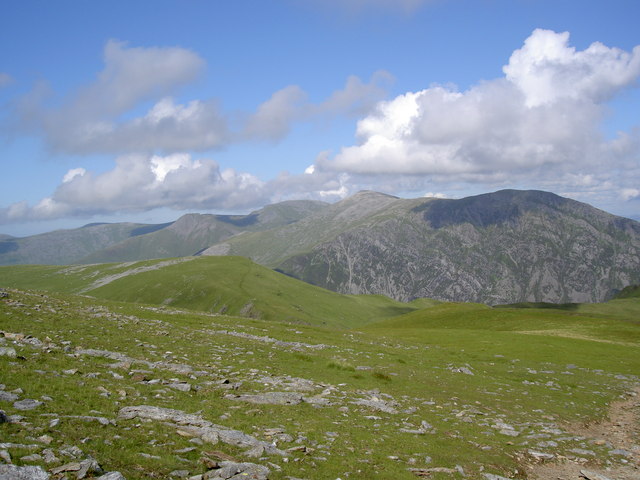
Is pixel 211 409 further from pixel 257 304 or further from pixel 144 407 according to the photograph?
pixel 257 304

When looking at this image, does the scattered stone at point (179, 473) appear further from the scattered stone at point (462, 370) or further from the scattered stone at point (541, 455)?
the scattered stone at point (462, 370)

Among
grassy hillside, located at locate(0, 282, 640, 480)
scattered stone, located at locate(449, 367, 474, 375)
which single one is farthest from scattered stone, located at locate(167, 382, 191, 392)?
scattered stone, located at locate(449, 367, 474, 375)

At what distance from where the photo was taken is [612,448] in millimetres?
21078

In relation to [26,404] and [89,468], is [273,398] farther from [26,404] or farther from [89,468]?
[89,468]

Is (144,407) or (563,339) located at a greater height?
(144,407)

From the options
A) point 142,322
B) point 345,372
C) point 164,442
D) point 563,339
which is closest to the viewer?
point 164,442

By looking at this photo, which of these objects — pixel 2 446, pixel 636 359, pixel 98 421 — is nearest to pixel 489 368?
pixel 636 359

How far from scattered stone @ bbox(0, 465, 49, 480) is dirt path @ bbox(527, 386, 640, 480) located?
17.8 metres

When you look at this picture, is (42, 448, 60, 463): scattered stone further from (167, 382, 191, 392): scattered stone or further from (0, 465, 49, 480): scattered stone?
(167, 382, 191, 392): scattered stone

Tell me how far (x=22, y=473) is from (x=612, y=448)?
26.0 metres

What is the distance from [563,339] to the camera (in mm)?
64500

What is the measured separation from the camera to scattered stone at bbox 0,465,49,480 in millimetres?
8634

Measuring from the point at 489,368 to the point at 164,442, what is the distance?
38.9 m

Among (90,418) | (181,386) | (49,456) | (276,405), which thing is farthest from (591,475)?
(49,456)
